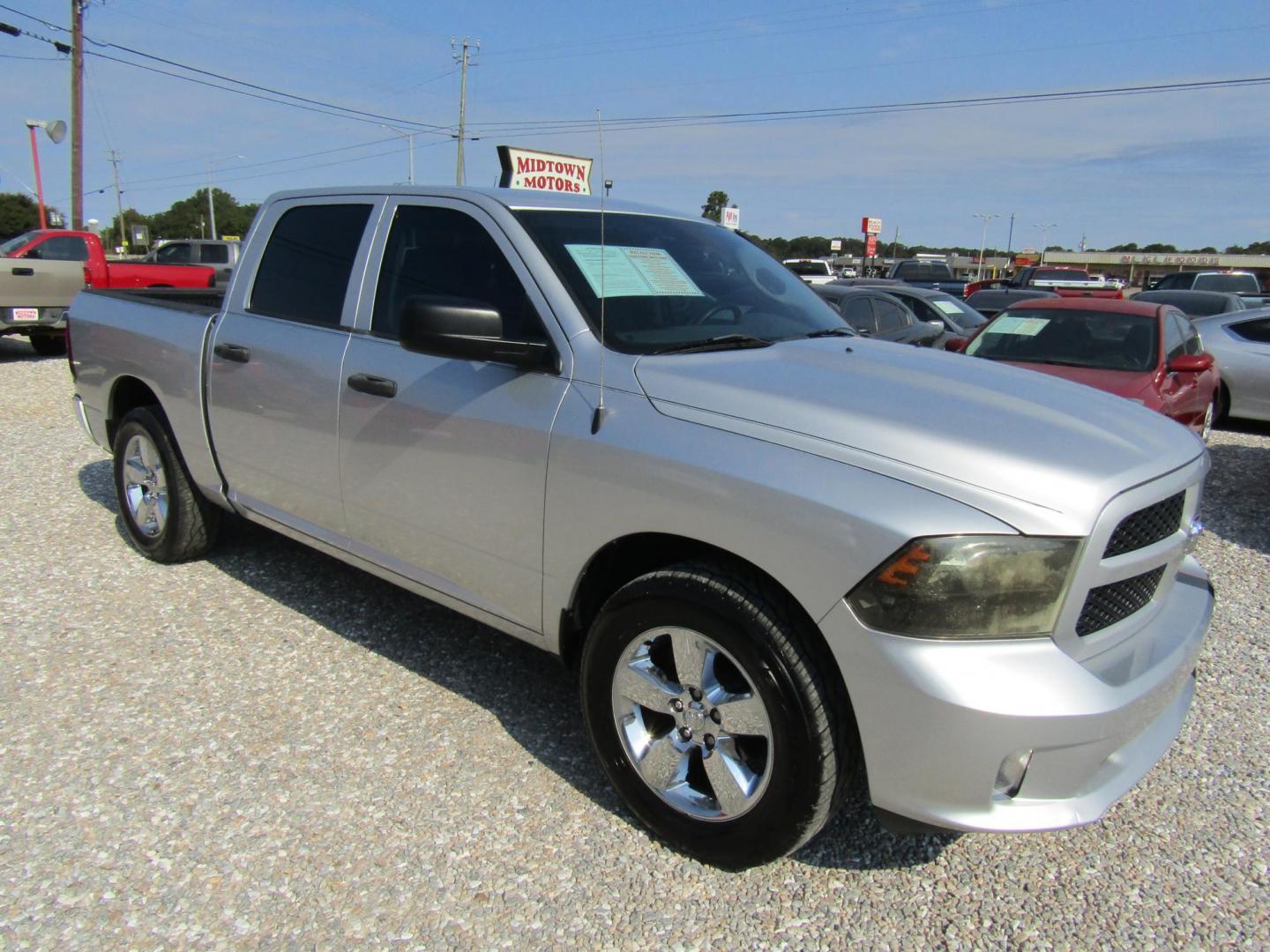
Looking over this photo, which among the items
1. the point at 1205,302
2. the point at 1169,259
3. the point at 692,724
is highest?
the point at 1169,259

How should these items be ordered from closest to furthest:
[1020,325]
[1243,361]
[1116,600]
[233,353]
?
[1116,600], [233,353], [1020,325], [1243,361]

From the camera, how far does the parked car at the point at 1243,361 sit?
968 cm

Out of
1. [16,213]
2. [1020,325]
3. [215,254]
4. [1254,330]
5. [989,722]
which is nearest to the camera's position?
[989,722]

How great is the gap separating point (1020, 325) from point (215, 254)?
18319 mm

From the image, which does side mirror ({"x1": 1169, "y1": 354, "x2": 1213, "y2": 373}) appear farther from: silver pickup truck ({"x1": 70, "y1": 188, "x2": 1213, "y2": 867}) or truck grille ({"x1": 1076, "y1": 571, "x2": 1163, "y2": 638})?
truck grille ({"x1": 1076, "y1": 571, "x2": 1163, "y2": 638})

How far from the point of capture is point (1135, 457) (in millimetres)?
2301

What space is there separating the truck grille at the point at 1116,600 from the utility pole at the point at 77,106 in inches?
1108

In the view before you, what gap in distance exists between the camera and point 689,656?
8.00 feet

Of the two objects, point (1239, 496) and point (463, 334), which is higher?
point (463, 334)

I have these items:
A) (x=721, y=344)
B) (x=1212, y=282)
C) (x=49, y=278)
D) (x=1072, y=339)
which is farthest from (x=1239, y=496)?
(x=1212, y=282)

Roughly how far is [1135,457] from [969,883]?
1265 mm

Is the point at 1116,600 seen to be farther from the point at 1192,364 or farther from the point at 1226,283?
the point at 1226,283

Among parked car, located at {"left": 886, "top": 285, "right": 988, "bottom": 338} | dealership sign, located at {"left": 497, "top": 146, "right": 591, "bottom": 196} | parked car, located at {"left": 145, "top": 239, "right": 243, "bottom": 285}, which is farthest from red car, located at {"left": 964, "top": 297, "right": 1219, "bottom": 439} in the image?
parked car, located at {"left": 145, "top": 239, "right": 243, "bottom": 285}

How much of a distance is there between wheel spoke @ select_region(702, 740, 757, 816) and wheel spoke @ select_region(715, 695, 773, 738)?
8cm
